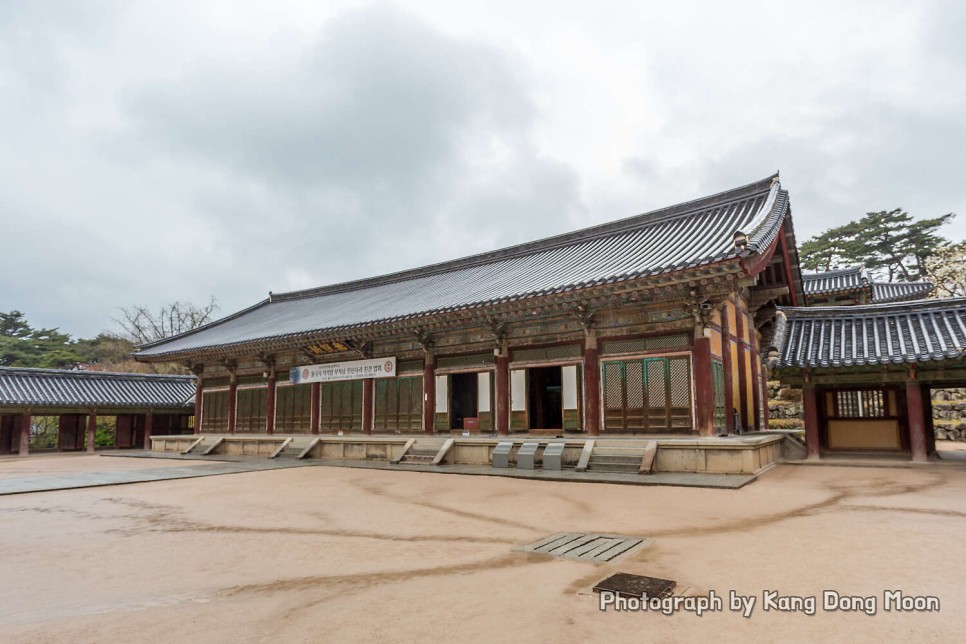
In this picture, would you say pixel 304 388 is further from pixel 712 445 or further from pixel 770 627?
pixel 770 627

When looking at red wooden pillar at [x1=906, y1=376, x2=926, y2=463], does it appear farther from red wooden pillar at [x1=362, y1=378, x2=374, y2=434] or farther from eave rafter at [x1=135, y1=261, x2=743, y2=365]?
red wooden pillar at [x1=362, y1=378, x2=374, y2=434]

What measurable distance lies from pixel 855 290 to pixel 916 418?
17555mm

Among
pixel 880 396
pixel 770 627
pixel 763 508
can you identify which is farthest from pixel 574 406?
pixel 770 627

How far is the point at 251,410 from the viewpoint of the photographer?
22.9m

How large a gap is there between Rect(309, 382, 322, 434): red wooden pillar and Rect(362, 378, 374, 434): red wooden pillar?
2301mm

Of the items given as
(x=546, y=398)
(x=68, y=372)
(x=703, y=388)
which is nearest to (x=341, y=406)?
(x=546, y=398)

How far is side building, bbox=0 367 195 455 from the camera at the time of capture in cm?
2569

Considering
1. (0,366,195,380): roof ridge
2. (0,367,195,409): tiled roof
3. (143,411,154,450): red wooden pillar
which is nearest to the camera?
(0,367,195,409): tiled roof

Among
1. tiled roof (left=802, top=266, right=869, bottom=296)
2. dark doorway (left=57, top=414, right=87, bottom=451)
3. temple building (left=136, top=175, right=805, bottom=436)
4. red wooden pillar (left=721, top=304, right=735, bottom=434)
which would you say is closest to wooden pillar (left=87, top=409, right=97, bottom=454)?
dark doorway (left=57, top=414, right=87, bottom=451)

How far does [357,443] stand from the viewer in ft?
58.4

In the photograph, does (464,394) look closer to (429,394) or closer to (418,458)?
(429,394)

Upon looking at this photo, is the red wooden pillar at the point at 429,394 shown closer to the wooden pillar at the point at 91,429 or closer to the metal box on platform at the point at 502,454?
the metal box on platform at the point at 502,454

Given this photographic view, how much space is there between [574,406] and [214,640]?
462 inches

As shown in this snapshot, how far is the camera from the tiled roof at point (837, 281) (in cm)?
2817
